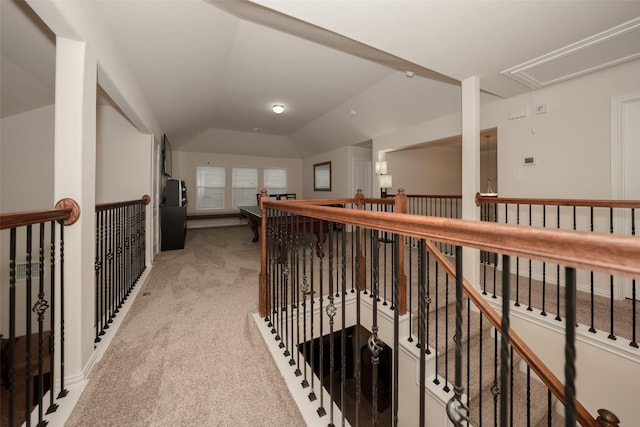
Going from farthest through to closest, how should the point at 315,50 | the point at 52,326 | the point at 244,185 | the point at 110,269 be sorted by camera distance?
the point at 244,185 → the point at 315,50 → the point at 110,269 → the point at 52,326

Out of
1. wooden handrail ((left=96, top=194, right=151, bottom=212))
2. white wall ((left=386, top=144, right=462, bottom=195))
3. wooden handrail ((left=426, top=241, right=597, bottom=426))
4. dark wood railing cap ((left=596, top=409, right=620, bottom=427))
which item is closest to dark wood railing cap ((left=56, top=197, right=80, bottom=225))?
wooden handrail ((left=96, top=194, right=151, bottom=212))

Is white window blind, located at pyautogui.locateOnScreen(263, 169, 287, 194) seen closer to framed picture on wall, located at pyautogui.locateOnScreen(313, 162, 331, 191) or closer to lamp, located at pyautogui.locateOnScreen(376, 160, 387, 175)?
framed picture on wall, located at pyautogui.locateOnScreen(313, 162, 331, 191)

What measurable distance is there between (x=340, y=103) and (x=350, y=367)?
519cm

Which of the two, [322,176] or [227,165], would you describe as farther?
[227,165]

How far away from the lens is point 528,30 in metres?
1.99

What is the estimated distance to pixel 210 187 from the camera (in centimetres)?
796

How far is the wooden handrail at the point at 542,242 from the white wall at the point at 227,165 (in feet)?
26.3

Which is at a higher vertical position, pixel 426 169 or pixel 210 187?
pixel 426 169

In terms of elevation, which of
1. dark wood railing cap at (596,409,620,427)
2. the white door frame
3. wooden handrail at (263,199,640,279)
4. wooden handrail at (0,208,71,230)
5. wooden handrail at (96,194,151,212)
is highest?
the white door frame

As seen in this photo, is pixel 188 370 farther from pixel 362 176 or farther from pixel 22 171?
pixel 362 176

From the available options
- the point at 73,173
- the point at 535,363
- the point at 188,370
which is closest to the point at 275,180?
the point at 73,173

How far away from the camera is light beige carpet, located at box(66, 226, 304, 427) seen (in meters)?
1.35

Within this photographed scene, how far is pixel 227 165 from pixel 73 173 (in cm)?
689

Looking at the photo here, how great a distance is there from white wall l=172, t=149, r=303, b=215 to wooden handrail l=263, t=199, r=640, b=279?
8012 mm
